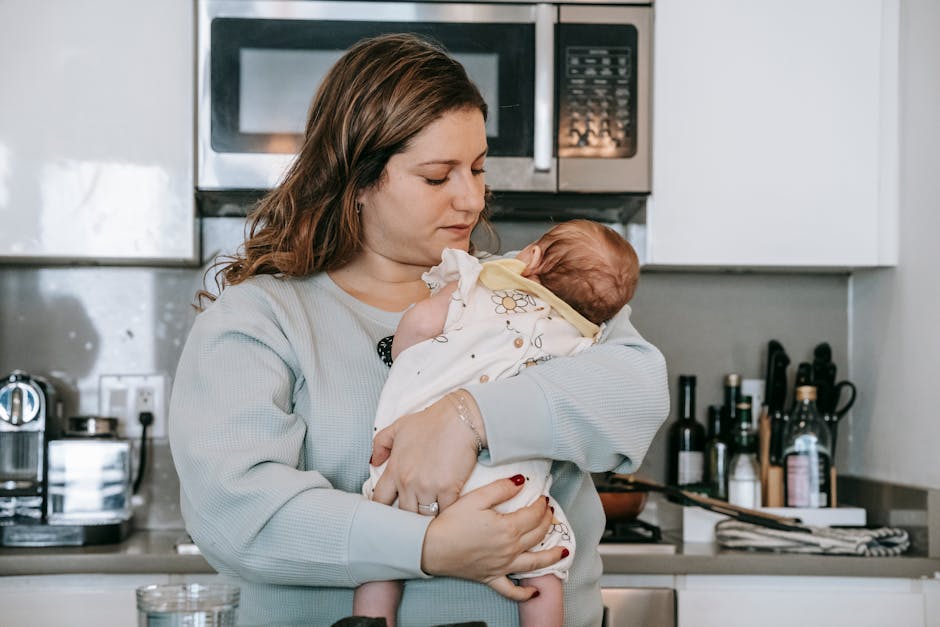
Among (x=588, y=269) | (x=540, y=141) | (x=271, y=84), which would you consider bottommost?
(x=588, y=269)

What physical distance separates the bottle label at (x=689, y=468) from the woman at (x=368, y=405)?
1241mm

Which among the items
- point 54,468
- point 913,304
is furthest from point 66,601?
point 913,304

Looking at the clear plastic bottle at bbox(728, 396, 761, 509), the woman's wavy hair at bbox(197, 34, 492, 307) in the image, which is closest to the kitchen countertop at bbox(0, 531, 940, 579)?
the clear plastic bottle at bbox(728, 396, 761, 509)

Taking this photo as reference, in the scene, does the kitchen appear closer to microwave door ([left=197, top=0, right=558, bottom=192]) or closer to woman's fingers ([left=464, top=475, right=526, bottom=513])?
microwave door ([left=197, top=0, right=558, bottom=192])

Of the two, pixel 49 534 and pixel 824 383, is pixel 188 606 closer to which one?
pixel 49 534

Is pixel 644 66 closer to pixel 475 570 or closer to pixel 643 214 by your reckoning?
pixel 643 214

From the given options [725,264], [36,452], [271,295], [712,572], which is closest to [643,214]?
[725,264]

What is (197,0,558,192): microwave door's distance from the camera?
7.54 ft

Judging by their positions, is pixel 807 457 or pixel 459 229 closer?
pixel 459 229

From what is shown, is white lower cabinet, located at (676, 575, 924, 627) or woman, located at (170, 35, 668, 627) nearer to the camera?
woman, located at (170, 35, 668, 627)

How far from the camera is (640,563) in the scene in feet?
7.07

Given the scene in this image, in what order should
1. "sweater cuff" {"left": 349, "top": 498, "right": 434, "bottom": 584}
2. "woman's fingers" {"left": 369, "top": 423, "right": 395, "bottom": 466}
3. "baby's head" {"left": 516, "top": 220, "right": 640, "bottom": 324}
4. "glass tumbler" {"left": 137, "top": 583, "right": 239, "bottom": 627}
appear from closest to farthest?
"glass tumbler" {"left": 137, "top": 583, "right": 239, "bottom": 627} → "sweater cuff" {"left": 349, "top": 498, "right": 434, "bottom": 584} → "woman's fingers" {"left": 369, "top": 423, "right": 395, "bottom": 466} → "baby's head" {"left": 516, "top": 220, "right": 640, "bottom": 324}

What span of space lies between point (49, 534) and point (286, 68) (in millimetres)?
1118

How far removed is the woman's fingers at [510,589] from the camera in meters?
1.16
